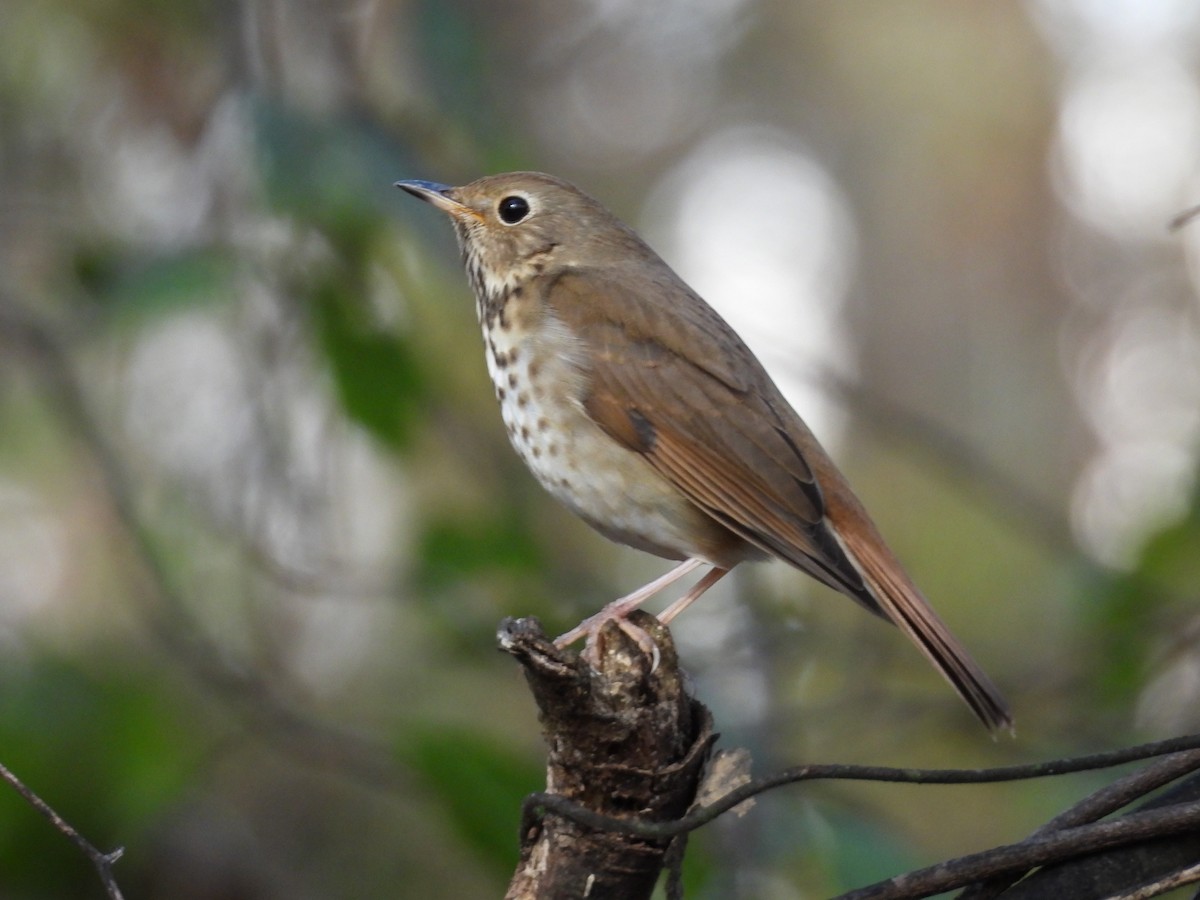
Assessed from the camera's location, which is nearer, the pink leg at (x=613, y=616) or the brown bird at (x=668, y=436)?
the pink leg at (x=613, y=616)

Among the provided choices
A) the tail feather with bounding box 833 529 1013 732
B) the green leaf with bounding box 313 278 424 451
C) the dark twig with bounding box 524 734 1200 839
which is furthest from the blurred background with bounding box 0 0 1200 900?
the dark twig with bounding box 524 734 1200 839

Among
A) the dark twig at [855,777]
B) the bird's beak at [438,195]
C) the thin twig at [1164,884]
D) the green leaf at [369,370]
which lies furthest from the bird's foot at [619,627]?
the bird's beak at [438,195]

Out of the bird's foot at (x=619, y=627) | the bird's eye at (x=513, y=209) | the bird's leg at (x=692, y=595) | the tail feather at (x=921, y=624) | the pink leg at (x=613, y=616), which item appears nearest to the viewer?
the bird's foot at (x=619, y=627)

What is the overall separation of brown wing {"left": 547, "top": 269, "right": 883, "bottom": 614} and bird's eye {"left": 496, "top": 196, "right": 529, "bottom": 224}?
25 centimetres

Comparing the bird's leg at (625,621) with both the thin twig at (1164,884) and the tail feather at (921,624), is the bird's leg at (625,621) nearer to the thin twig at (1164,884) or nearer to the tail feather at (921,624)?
the tail feather at (921,624)

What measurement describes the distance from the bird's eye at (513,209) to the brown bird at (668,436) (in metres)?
0.14

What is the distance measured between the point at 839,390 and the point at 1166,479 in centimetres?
102

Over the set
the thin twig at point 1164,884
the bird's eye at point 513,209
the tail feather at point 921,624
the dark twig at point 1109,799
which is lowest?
the thin twig at point 1164,884

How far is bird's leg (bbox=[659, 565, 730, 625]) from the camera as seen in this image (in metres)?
2.79

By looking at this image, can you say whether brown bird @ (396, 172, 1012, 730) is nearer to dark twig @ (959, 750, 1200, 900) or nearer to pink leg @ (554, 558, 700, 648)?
pink leg @ (554, 558, 700, 648)

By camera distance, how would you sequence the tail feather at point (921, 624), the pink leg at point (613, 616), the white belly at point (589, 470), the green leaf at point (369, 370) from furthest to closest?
the green leaf at point (369, 370) < the white belly at point (589, 470) < the tail feather at point (921, 624) < the pink leg at point (613, 616)

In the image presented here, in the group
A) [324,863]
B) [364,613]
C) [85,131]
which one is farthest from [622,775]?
[364,613]

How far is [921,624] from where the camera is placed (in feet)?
9.04

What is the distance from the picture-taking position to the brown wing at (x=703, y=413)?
9.64 ft
